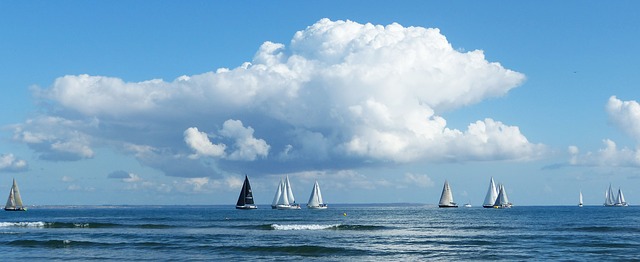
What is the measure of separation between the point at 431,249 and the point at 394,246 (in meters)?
4.49

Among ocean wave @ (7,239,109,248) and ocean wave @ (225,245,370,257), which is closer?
ocean wave @ (225,245,370,257)

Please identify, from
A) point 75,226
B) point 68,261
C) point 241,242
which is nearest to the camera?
point 68,261

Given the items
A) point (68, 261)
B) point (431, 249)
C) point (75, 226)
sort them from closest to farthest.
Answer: point (68, 261), point (431, 249), point (75, 226)

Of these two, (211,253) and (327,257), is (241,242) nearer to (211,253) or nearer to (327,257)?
(211,253)

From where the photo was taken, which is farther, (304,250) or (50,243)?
(50,243)

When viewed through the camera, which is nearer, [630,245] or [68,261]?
[68,261]

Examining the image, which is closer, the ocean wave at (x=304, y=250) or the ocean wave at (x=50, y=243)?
the ocean wave at (x=304, y=250)

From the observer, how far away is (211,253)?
57.2 metres

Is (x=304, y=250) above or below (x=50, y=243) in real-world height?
below

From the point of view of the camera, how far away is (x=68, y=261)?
5166 centimetres

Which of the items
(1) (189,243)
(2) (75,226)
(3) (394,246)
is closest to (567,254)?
(3) (394,246)

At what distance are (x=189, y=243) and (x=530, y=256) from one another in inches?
1344

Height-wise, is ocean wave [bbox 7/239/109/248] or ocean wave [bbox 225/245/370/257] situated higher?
ocean wave [bbox 7/239/109/248]

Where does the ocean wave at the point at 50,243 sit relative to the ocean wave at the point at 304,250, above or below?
above
